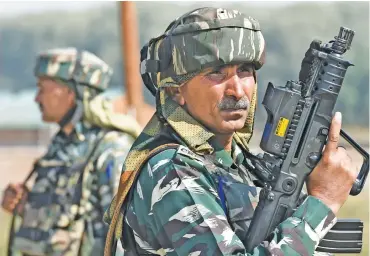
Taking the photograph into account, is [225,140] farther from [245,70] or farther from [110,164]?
[110,164]

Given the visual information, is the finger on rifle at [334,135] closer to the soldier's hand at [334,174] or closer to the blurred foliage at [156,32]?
the soldier's hand at [334,174]

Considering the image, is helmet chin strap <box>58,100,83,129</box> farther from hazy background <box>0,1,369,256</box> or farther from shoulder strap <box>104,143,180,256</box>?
hazy background <box>0,1,369,256</box>

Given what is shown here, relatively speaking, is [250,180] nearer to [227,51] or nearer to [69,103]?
[227,51]

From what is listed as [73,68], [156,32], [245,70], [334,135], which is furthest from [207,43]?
[156,32]

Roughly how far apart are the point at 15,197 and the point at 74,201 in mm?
481

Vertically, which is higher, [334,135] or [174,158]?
[334,135]

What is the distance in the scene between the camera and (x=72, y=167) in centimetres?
617

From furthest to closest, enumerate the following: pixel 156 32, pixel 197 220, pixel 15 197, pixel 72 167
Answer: pixel 156 32 < pixel 15 197 < pixel 72 167 < pixel 197 220

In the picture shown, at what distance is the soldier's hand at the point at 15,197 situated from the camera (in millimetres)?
6305

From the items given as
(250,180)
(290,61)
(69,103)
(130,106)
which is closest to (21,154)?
(130,106)

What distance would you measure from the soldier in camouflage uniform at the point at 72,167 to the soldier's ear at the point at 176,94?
2.61m

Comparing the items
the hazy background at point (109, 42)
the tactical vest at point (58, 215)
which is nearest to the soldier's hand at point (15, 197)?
the tactical vest at point (58, 215)

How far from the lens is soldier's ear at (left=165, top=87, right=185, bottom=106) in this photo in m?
3.34

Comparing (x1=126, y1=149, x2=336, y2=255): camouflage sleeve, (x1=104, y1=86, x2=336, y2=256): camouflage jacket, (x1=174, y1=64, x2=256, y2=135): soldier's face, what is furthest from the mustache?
(x1=126, y1=149, x2=336, y2=255): camouflage sleeve
